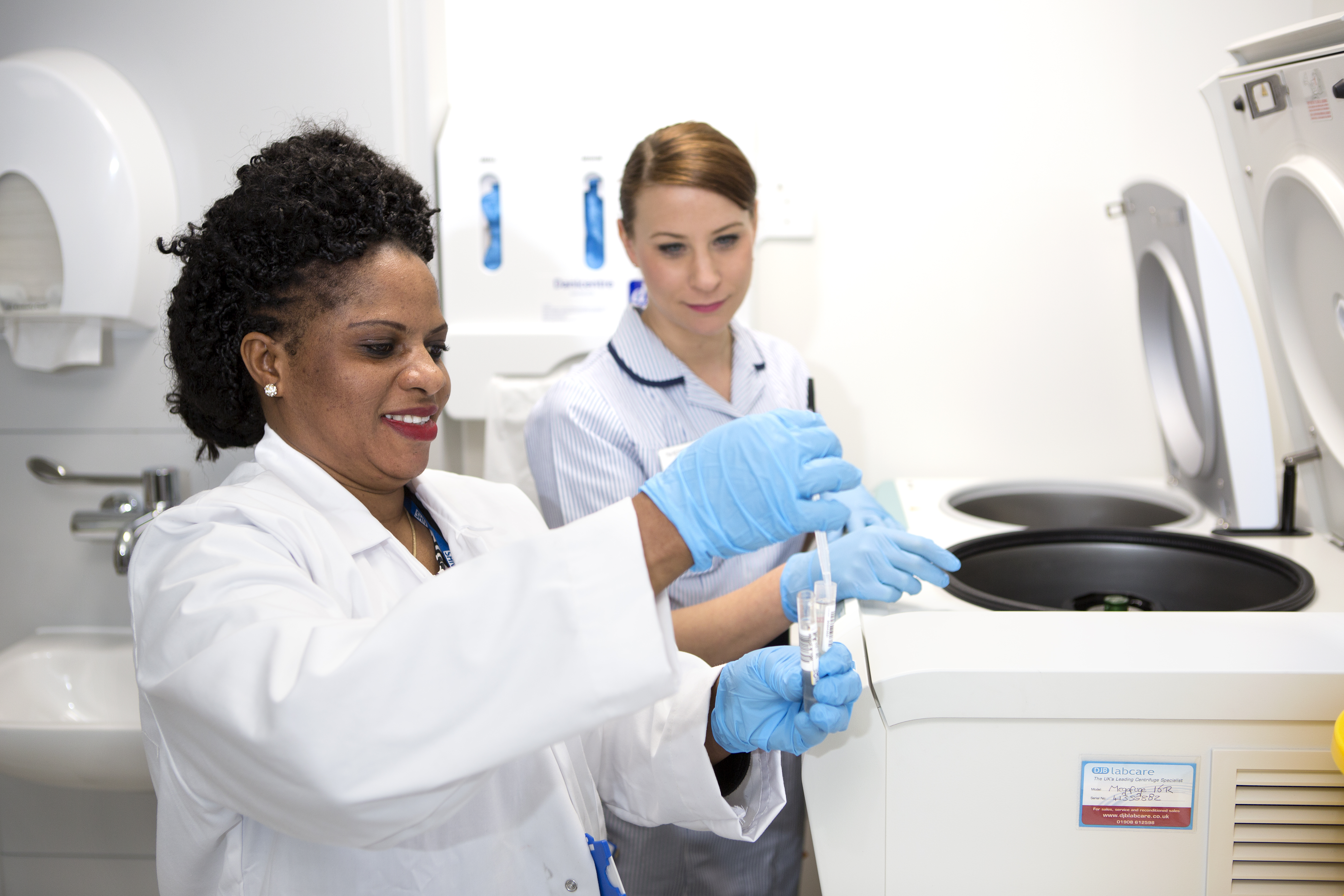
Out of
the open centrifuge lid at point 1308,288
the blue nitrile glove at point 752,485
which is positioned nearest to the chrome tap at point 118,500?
the blue nitrile glove at point 752,485

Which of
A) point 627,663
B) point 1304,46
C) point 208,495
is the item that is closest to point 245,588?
point 208,495

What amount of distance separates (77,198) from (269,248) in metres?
1.00

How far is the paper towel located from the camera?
167 centimetres

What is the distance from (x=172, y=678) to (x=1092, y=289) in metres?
1.98

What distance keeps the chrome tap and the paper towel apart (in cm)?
20

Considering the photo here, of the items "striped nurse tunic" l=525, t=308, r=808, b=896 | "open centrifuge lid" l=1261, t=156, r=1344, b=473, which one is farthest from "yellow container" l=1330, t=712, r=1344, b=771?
"striped nurse tunic" l=525, t=308, r=808, b=896

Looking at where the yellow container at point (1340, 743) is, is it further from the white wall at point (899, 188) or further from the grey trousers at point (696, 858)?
the white wall at point (899, 188)

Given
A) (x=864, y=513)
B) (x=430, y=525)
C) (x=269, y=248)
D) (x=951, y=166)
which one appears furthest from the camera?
(x=951, y=166)

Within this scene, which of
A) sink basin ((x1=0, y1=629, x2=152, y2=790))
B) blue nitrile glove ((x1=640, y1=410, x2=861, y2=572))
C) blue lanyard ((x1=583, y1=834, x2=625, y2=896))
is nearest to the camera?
blue nitrile glove ((x1=640, y1=410, x2=861, y2=572))

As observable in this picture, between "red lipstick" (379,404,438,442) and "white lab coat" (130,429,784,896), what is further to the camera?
"red lipstick" (379,404,438,442)

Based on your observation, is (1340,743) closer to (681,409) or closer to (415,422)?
(415,422)

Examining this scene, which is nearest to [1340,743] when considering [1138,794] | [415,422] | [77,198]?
[1138,794]

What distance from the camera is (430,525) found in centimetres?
105

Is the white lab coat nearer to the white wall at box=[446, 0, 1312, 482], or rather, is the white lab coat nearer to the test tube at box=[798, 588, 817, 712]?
the test tube at box=[798, 588, 817, 712]
